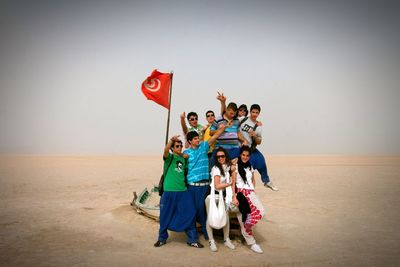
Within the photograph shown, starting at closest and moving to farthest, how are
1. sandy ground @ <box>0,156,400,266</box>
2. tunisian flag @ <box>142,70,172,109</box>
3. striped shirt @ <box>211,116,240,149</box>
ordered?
sandy ground @ <box>0,156,400,266</box>
striped shirt @ <box>211,116,240,149</box>
tunisian flag @ <box>142,70,172,109</box>

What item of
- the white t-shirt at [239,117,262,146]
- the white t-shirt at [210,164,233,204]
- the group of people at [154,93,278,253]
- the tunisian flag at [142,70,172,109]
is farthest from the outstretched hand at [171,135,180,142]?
the tunisian flag at [142,70,172,109]

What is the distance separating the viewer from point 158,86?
367 inches

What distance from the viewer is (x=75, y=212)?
10469 millimetres

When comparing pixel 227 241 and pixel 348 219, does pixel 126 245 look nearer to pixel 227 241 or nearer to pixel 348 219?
pixel 227 241

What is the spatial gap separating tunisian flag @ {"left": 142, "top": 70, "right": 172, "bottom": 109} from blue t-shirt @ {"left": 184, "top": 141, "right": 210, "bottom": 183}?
109 inches

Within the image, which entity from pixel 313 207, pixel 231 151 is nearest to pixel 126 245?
pixel 231 151

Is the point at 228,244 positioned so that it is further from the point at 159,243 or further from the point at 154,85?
the point at 154,85

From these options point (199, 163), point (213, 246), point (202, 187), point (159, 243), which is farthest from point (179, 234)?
point (199, 163)

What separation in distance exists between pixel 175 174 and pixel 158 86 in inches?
127

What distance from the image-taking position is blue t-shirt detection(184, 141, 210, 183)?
6.76 metres

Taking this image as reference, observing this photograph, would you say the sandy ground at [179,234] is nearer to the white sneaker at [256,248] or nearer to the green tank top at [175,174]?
the white sneaker at [256,248]

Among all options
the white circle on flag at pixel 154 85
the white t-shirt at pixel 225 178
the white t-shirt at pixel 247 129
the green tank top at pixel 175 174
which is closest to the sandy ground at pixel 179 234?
the white t-shirt at pixel 225 178

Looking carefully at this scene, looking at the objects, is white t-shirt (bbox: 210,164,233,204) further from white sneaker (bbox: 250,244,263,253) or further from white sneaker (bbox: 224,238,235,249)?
white sneaker (bbox: 250,244,263,253)

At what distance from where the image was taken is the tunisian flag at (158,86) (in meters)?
9.27
